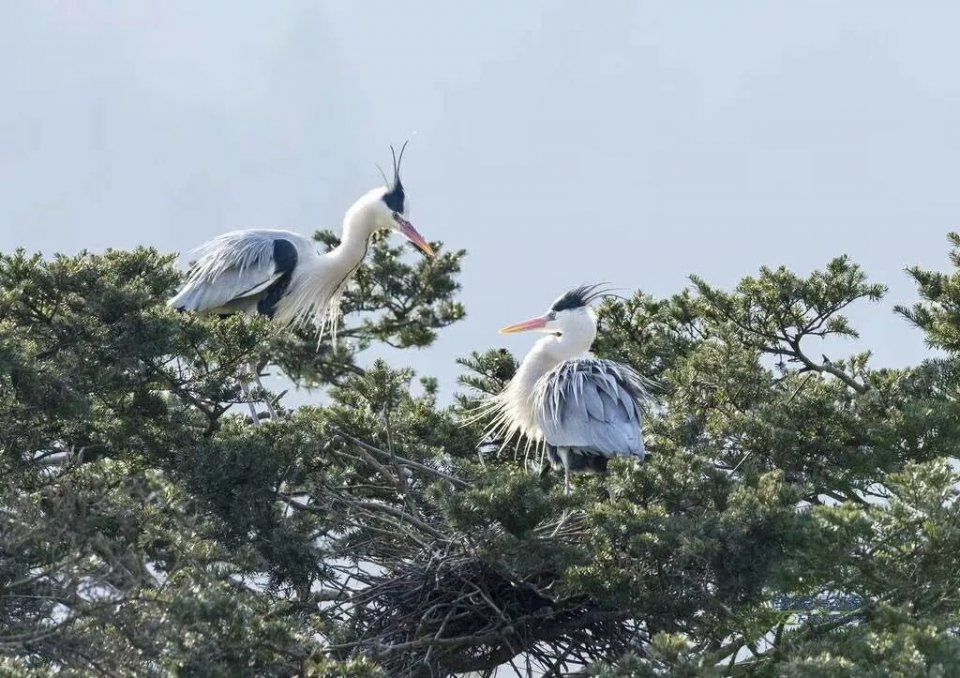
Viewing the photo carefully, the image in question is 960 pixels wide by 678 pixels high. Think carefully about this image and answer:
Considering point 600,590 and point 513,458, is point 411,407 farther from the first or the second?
point 600,590

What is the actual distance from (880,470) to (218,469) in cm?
291

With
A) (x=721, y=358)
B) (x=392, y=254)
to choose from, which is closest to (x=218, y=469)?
(x=721, y=358)

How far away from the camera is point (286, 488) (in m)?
8.12

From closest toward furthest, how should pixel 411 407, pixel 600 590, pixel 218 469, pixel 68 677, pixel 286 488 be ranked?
pixel 68 677 → pixel 600 590 → pixel 218 469 → pixel 286 488 → pixel 411 407

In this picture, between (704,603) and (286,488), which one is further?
(286,488)

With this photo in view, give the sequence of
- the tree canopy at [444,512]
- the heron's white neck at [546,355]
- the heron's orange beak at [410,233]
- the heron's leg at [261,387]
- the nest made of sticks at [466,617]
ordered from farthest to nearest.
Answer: the heron's orange beak at [410,233] → the heron's white neck at [546,355] → the heron's leg at [261,387] → the nest made of sticks at [466,617] → the tree canopy at [444,512]

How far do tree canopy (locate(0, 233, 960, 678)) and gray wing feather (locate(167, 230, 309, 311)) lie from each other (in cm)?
228

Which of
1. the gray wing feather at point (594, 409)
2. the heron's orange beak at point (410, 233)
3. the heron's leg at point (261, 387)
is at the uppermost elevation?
the heron's orange beak at point (410, 233)

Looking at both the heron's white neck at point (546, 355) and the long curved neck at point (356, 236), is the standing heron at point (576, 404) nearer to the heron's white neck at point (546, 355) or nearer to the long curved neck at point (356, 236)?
the heron's white neck at point (546, 355)

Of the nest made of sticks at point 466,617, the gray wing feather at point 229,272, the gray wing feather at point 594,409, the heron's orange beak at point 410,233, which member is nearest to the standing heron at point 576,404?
→ the gray wing feather at point 594,409

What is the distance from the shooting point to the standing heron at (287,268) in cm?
1195

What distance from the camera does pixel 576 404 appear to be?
909 cm

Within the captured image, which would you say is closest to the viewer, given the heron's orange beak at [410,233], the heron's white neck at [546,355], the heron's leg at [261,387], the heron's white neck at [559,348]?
the heron's leg at [261,387]

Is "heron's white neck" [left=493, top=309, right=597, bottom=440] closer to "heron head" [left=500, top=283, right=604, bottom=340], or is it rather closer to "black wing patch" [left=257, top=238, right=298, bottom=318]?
"heron head" [left=500, top=283, right=604, bottom=340]
